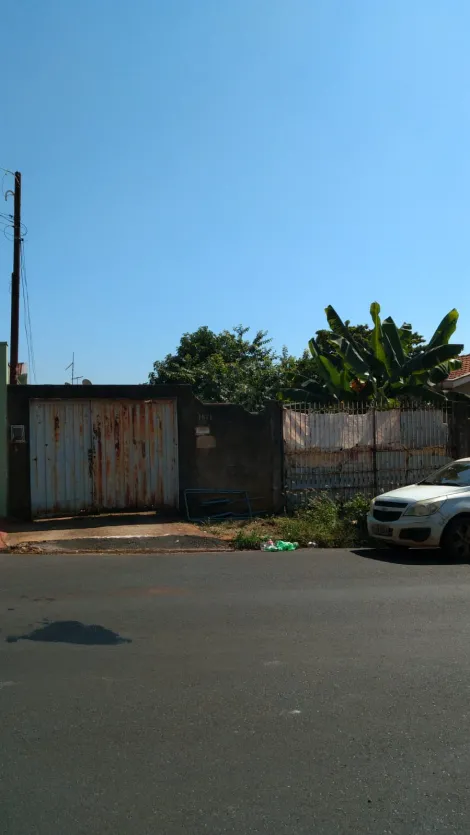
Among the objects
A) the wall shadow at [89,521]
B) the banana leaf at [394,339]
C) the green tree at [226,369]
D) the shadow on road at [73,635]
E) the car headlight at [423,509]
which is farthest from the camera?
the green tree at [226,369]

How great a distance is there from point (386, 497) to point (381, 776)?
7.38 meters

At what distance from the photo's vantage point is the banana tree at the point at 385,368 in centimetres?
1697

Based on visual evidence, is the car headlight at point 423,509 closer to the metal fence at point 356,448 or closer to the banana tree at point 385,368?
the metal fence at point 356,448

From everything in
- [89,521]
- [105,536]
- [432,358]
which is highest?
[432,358]

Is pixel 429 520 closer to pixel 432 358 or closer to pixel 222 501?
pixel 222 501

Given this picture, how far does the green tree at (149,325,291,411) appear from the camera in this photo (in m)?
24.1

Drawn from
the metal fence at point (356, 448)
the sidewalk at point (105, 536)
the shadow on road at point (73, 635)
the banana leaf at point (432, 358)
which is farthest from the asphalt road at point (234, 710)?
the banana leaf at point (432, 358)

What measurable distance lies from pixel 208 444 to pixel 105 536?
308cm

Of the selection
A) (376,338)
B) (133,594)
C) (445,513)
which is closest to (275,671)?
(133,594)

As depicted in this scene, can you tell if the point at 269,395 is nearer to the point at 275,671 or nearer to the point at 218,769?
the point at 275,671

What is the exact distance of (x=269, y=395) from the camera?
944 inches

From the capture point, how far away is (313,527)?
40.8ft

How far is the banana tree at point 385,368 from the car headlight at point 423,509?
6.23 metres

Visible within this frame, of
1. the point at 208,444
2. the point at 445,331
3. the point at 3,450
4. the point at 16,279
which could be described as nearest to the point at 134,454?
the point at 208,444
